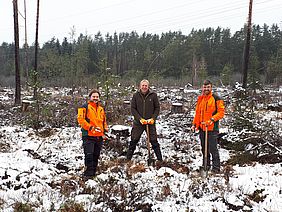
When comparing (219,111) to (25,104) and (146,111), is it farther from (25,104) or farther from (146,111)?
(25,104)

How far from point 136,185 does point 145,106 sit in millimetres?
1978

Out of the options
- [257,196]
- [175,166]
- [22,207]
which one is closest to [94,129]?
[22,207]

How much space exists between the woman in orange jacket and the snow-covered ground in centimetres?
32

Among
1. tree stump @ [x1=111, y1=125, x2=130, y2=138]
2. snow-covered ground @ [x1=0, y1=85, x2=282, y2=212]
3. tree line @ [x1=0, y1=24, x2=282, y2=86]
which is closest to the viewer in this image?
snow-covered ground @ [x1=0, y1=85, x2=282, y2=212]

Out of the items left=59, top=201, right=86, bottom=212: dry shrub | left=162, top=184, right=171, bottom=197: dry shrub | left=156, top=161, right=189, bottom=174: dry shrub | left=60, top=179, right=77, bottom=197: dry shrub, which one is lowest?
left=156, top=161, right=189, bottom=174: dry shrub

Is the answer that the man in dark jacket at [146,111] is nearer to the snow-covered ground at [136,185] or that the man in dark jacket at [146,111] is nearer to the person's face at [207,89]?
the snow-covered ground at [136,185]

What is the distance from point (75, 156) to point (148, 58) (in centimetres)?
3500

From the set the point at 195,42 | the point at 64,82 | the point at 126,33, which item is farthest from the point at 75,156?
the point at 126,33

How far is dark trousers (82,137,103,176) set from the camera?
195 inches

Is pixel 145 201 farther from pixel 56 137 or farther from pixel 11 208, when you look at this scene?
pixel 56 137

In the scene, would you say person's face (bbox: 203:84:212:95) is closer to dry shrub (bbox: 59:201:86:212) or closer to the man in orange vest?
the man in orange vest

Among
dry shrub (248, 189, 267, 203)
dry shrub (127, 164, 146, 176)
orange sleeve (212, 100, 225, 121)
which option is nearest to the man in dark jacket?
dry shrub (127, 164, 146, 176)

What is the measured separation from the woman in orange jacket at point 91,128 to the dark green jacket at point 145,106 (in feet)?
3.51

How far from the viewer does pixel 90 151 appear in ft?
16.3
